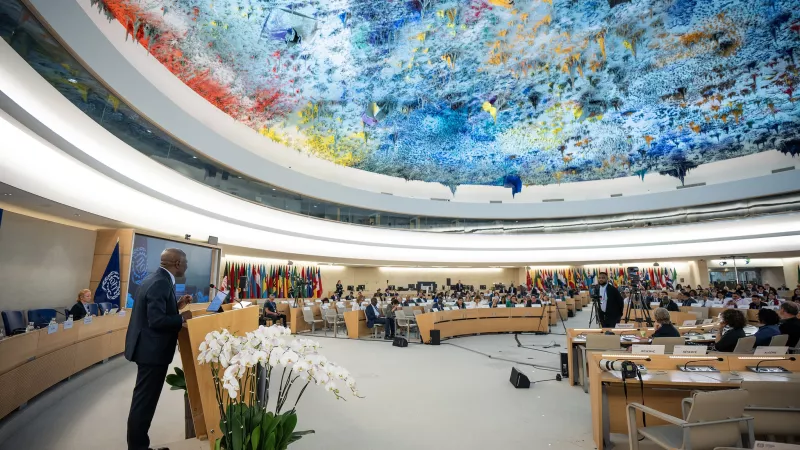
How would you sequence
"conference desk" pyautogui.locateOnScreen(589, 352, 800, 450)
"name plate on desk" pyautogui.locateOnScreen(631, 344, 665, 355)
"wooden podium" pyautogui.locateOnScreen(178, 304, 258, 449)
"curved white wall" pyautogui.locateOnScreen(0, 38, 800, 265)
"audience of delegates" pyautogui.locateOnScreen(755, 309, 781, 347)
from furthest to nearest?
"curved white wall" pyautogui.locateOnScreen(0, 38, 800, 265) → "audience of delegates" pyautogui.locateOnScreen(755, 309, 781, 347) → "name plate on desk" pyautogui.locateOnScreen(631, 344, 665, 355) → "conference desk" pyautogui.locateOnScreen(589, 352, 800, 450) → "wooden podium" pyautogui.locateOnScreen(178, 304, 258, 449)

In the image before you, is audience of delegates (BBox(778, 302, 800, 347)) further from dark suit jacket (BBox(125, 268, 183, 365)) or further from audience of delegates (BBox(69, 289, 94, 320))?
audience of delegates (BBox(69, 289, 94, 320))

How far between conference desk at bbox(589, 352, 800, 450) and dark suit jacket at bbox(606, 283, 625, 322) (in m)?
3.17

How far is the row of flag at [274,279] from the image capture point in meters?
14.6

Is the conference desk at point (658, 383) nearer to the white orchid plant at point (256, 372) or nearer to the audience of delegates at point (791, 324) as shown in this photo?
the audience of delegates at point (791, 324)

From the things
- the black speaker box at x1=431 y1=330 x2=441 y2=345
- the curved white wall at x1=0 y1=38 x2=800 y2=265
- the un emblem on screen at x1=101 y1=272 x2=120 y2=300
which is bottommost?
the black speaker box at x1=431 y1=330 x2=441 y2=345

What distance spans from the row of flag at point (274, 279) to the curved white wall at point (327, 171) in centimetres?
429

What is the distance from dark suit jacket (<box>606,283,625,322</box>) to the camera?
6531 millimetres

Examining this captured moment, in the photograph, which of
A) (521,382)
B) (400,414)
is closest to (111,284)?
(400,414)

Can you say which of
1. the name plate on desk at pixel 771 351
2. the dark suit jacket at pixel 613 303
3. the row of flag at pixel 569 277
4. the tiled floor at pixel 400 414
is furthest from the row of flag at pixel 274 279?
the name plate on desk at pixel 771 351

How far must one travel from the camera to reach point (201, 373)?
7.39ft

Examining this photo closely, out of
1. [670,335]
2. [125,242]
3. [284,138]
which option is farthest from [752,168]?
[125,242]

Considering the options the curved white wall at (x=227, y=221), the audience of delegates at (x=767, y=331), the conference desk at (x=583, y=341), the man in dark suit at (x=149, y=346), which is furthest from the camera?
the curved white wall at (x=227, y=221)

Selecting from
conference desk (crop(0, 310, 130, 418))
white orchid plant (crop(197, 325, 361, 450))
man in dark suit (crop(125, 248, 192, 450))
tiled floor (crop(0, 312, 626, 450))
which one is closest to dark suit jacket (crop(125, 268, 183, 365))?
man in dark suit (crop(125, 248, 192, 450))

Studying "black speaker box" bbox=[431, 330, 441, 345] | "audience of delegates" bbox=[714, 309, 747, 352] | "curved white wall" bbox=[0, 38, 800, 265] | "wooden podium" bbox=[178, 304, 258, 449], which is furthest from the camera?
"black speaker box" bbox=[431, 330, 441, 345]
